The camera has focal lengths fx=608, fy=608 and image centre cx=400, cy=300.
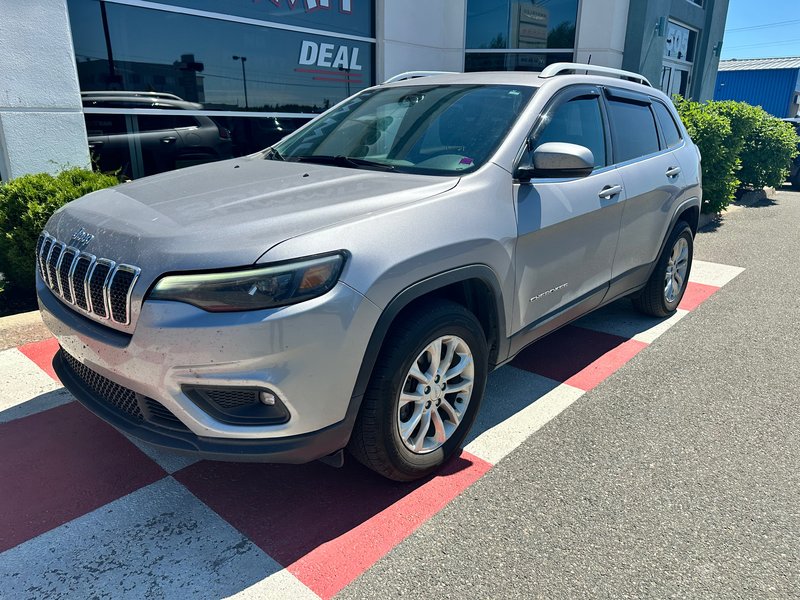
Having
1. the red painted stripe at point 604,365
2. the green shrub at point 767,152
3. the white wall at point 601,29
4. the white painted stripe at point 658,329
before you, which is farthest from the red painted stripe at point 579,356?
the green shrub at point 767,152

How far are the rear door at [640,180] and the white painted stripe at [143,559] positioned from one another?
287cm

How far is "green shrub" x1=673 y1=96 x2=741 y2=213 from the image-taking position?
880cm

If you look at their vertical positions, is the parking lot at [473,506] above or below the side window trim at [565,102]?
below

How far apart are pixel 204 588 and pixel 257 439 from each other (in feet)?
1.89

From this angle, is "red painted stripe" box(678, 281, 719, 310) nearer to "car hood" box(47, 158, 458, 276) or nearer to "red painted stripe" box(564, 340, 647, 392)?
"red painted stripe" box(564, 340, 647, 392)

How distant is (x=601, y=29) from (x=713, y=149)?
13.3ft

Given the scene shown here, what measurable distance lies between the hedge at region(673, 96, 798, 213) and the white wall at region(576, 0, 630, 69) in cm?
239

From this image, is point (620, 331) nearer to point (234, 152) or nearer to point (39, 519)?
point (39, 519)

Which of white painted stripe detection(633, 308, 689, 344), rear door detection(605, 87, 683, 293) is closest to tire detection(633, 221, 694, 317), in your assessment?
white painted stripe detection(633, 308, 689, 344)

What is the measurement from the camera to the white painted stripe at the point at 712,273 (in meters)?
6.34

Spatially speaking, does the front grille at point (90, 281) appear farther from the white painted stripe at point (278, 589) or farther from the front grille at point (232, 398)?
the white painted stripe at point (278, 589)

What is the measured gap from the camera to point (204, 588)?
221 centimetres

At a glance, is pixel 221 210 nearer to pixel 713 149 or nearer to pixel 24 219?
pixel 24 219

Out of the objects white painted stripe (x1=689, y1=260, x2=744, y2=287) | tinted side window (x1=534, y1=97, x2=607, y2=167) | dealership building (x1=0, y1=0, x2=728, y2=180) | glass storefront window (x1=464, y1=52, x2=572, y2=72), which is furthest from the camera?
glass storefront window (x1=464, y1=52, x2=572, y2=72)
